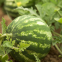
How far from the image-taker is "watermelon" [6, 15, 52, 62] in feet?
3.86

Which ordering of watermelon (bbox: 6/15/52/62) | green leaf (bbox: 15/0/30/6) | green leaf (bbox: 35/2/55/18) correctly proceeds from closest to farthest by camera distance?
1. watermelon (bbox: 6/15/52/62)
2. green leaf (bbox: 35/2/55/18)
3. green leaf (bbox: 15/0/30/6)

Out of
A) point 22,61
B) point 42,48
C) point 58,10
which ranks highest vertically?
point 58,10

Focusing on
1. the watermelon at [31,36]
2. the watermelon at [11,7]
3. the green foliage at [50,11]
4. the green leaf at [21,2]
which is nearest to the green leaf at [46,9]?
the green foliage at [50,11]

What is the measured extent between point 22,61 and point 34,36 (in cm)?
37

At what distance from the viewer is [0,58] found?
3.26 ft

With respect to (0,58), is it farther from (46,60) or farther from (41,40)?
(46,60)

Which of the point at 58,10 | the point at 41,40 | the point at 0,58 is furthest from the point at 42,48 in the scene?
the point at 58,10

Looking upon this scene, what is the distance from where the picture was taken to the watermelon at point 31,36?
118 centimetres

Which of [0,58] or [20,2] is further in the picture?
[20,2]

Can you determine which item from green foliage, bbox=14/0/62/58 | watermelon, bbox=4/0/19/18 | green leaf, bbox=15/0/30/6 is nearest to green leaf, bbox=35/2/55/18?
green foliage, bbox=14/0/62/58

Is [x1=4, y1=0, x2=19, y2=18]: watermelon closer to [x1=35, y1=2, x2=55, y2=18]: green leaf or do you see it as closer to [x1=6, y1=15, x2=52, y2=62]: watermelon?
[x1=35, y1=2, x2=55, y2=18]: green leaf

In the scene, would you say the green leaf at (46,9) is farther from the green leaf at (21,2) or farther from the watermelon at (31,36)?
the green leaf at (21,2)

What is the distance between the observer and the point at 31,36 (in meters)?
1.17

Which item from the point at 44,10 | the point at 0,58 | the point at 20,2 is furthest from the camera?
the point at 20,2
